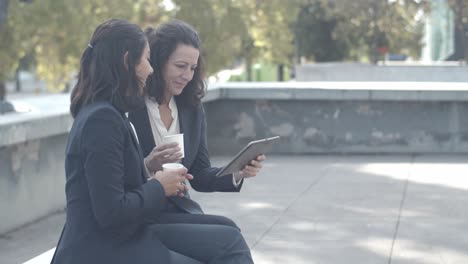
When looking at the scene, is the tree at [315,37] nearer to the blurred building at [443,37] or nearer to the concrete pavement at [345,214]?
the blurred building at [443,37]

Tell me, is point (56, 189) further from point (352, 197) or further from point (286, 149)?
point (286, 149)

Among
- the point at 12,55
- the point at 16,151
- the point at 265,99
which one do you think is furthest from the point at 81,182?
the point at 12,55

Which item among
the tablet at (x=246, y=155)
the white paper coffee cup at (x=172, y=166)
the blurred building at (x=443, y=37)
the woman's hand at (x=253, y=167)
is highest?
the white paper coffee cup at (x=172, y=166)

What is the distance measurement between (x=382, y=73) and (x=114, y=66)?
60.5ft

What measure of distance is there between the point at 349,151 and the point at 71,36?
691 inches

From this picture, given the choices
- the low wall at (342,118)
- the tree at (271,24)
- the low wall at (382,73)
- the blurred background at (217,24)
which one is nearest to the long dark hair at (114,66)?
the low wall at (342,118)

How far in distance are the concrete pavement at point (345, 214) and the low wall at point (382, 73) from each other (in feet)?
32.2

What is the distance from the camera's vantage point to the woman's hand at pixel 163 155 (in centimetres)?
383

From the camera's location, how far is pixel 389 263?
6043 mm

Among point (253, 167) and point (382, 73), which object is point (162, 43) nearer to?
point (253, 167)

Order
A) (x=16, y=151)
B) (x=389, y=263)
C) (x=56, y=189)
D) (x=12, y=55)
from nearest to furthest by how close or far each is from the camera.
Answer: (x=389, y=263)
(x=16, y=151)
(x=56, y=189)
(x=12, y=55)

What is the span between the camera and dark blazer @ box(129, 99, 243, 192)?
416cm

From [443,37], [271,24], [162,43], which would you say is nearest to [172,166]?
[162,43]

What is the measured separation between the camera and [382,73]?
70.3ft
